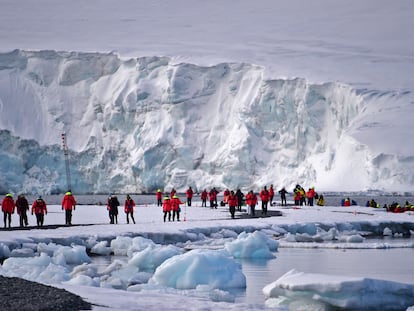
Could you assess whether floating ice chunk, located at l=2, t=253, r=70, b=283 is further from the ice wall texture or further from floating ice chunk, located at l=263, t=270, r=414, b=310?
the ice wall texture

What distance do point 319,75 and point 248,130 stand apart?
9682mm

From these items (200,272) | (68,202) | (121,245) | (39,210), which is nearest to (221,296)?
(200,272)

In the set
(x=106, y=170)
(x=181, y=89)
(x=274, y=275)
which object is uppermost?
(x=181, y=89)

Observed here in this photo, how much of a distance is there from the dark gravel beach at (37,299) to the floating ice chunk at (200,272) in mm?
3647

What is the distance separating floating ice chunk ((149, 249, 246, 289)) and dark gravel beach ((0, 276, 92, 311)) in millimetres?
3647

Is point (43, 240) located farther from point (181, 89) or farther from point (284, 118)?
point (181, 89)

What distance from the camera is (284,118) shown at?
273ft

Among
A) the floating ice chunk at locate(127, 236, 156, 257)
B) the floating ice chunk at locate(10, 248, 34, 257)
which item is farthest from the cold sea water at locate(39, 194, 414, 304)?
the floating ice chunk at locate(10, 248, 34, 257)

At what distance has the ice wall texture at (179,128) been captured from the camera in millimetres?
81625

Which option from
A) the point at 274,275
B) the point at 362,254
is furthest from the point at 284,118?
the point at 274,275

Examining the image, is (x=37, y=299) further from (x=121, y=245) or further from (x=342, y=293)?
(x=121, y=245)

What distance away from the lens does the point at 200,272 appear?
15.3 metres

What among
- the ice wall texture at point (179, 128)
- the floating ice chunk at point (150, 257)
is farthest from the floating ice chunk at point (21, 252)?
the ice wall texture at point (179, 128)

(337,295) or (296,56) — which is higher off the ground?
(296,56)
